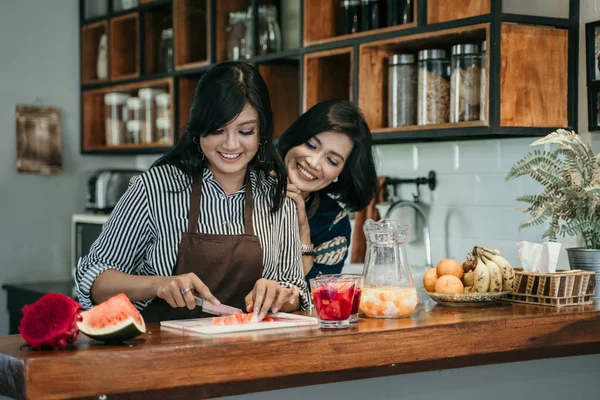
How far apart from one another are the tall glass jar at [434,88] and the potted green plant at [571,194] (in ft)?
2.09

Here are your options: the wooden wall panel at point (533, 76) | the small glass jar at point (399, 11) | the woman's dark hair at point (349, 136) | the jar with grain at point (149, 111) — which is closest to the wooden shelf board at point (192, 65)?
the jar with grain at point (149, 111)

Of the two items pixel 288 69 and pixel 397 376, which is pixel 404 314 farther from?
pixel 288 69

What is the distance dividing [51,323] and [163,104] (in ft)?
10.4

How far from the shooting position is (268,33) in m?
4.18

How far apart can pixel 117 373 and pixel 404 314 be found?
32.6 inches

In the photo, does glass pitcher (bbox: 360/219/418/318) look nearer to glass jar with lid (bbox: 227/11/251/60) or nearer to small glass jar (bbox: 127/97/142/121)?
glass jar with lid (bbox: 227/11/251/60)

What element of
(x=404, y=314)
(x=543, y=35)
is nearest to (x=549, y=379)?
(x=404, y=314)

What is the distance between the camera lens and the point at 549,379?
246 cm

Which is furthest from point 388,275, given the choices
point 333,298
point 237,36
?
point 237,36

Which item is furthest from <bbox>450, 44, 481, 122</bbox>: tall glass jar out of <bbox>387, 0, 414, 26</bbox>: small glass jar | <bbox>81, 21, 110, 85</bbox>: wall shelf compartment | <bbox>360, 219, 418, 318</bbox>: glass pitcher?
<bbox>81, 21, 110, 85</bbox>: wall shelf compartment

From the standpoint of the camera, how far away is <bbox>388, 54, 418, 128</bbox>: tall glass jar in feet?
11.3

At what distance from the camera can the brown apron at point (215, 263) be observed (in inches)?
92.7

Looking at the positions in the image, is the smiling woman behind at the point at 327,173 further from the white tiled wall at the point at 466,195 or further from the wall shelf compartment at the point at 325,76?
the wall shelf compartment at the point at 325,76

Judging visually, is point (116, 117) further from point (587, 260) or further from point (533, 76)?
point (587, 260)
